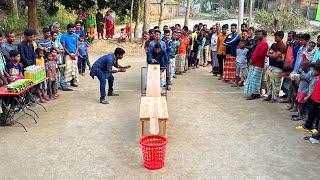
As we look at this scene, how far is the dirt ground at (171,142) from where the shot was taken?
5.61m

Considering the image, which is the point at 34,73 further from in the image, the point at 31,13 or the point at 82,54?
the point at 31,13

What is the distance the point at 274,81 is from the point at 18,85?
5.69 metres

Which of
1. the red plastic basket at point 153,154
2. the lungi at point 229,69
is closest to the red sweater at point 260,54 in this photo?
the lungi at point 229,69

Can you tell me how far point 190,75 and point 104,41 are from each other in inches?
256

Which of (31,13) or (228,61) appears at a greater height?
(31,13)

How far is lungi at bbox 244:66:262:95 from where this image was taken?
966 cm

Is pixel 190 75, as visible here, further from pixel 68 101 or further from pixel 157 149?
pixel 157 149

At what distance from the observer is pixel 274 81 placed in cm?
927

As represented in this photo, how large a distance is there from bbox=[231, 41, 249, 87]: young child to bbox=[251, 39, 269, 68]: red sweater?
980 mm

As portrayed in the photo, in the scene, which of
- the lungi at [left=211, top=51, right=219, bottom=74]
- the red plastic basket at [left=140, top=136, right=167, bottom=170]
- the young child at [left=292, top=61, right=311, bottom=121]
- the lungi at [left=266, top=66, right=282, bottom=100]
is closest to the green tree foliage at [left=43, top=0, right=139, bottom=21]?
the lungi at [left=211, top=51, right=219, bottom=74]

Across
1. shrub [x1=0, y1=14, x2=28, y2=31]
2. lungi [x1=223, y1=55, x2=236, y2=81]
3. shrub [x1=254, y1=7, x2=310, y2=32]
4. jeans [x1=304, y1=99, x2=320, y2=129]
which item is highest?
shrub [x1=254, y1=7, x2=310, y2=32]

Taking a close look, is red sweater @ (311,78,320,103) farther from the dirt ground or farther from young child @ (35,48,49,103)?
young child @ (35,48,49,103)

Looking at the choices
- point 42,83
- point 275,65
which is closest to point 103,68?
point 42,83

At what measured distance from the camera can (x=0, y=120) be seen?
24.8ft
